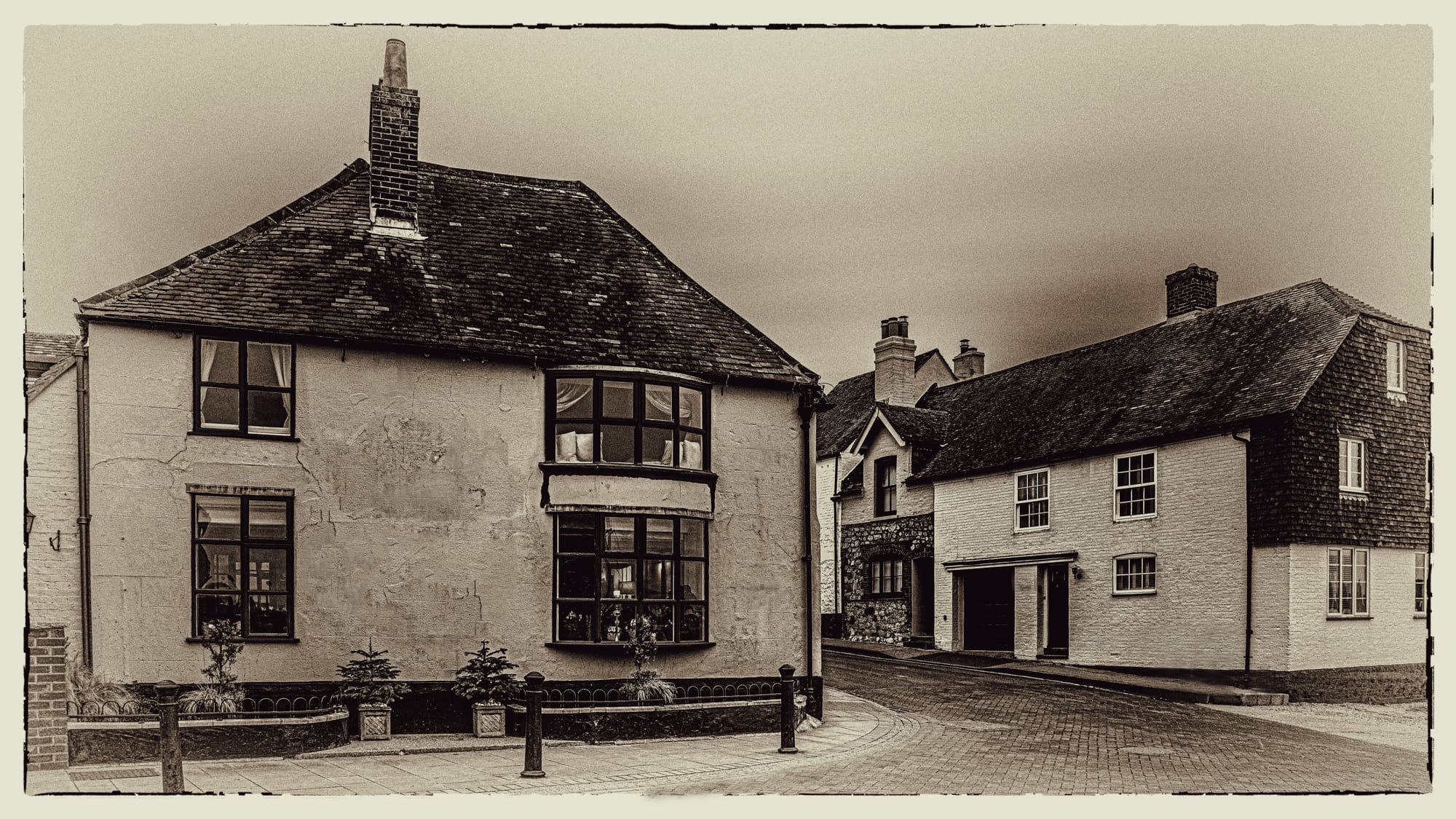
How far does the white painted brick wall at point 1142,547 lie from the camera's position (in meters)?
16.6

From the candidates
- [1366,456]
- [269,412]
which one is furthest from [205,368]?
[1366,456]

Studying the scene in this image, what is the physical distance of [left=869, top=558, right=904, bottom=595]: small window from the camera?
24172 mm

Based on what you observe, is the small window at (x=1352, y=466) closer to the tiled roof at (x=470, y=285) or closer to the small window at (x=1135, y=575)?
the small window at (x=1135, y=575)

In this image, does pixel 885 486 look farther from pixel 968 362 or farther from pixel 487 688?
pixel 487 688

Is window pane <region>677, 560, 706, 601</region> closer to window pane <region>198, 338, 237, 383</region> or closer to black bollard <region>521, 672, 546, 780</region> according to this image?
black bollard <region>521, 672, 546, 780</region>

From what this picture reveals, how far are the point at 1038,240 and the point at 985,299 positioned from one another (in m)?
0.73

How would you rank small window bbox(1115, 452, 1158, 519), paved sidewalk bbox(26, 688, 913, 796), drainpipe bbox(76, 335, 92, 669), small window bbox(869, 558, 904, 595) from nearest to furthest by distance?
1. paved sidewalk bbox(26, 688, 913, 796)
2. drainpipe bbox(76, 335, 92, 669)
3. small window bbox(1115, 452, 1158, 519)
4. small window bbox(869, 558, 904, 595)

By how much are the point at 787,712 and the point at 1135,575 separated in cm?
877

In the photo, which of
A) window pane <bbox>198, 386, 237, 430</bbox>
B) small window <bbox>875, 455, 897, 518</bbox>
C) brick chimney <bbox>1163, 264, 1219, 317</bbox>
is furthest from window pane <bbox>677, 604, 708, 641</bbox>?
small window <bbox>875, 455, 897, 518</bbox>

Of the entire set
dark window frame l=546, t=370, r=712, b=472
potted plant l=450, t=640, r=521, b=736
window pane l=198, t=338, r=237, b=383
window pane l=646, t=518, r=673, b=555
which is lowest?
potted plant l=450, t=640, r=521, b=736

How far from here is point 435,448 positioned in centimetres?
1299

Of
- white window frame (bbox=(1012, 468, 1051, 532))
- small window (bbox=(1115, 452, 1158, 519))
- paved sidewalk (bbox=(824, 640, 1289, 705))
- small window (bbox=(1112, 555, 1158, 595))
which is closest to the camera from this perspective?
paved sidewalk (bbox=(824, 640, 1289, 705))

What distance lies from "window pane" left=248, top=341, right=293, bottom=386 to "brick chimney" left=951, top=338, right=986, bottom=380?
6549 millimetres

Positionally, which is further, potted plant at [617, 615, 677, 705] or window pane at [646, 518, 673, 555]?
window pane at [646, 518, 673, 555]
